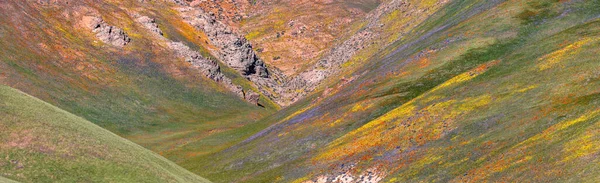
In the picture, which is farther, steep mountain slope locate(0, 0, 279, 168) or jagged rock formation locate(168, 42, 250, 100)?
jagged rock formation locate(168, 42, 250, 100)

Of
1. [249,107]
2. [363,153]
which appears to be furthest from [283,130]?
[249,107]

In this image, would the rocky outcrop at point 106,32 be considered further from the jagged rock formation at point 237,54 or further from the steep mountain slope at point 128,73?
the jagged rock formation at point 237,54

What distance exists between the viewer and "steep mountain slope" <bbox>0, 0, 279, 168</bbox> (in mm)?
110938

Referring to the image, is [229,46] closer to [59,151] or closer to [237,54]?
[237,54]

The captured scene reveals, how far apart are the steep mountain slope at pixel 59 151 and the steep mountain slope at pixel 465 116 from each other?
17.0 meters

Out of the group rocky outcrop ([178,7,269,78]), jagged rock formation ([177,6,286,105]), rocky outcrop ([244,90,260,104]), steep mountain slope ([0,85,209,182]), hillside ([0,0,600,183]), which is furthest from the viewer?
rocky outcrop ([178,7,269,78])

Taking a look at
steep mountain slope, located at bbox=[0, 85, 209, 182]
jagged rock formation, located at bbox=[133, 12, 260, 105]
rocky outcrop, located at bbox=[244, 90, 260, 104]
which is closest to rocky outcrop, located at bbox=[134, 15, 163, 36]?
jagged rock formation, located at bbox=[133, 12, 260, 105]

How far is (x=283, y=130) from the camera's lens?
8962 centimetres

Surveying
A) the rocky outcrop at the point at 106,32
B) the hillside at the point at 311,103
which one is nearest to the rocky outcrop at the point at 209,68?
the hillside at the point at 311,103

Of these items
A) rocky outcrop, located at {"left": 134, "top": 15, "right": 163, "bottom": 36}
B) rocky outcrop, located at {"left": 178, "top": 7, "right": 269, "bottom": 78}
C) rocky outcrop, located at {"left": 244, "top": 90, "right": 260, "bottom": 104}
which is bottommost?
rocky outcrop, located at {"left": 244, "top": 90, "right": 260, "bottom": 104}

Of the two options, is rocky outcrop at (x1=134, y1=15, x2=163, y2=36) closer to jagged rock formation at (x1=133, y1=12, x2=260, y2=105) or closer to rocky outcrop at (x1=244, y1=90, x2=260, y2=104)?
jagged rock formation at (x1=133, y1=12, x2=260, y2=105)

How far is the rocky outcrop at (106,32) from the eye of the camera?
480 ft

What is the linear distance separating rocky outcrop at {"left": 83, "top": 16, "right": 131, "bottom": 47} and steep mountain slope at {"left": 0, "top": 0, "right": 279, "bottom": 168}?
0.23m

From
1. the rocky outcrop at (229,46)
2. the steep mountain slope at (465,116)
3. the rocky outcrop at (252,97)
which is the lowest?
the rocky outcrop at (252,97)
